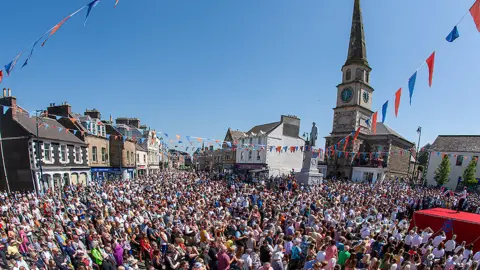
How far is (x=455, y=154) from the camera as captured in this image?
3831cm

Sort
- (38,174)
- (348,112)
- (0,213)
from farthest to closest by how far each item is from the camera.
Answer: (348,112) → (38,174) → (0,213)

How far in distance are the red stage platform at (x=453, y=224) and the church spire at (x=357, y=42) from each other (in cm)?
3566

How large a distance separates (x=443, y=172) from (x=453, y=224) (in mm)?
33932

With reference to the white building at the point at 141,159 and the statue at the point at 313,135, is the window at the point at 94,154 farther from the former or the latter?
the statue at the point at 313,135

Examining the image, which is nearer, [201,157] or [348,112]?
[348,112]

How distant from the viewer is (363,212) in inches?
497

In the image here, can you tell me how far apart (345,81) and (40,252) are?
44.2 metres

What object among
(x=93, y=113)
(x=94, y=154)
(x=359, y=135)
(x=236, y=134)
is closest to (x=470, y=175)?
(x=359, y=135)

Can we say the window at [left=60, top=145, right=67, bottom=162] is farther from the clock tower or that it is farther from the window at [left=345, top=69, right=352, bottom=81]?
the window at [left=345, top=69, right=352, bottom=81]

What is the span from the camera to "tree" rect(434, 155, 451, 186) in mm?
36500

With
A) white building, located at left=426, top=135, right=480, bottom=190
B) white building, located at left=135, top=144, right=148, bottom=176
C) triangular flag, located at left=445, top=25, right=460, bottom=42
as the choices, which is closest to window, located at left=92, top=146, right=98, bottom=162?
white building, located at left=135, top=144, right=148, bottom=176

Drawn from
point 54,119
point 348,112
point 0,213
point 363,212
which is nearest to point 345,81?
point 348,112

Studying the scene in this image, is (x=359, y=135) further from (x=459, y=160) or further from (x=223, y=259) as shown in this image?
(x=223, y=259)

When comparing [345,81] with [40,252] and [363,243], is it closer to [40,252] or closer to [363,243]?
[363,243]
